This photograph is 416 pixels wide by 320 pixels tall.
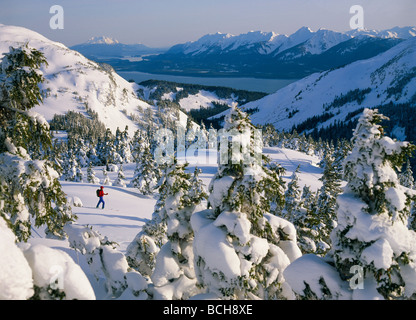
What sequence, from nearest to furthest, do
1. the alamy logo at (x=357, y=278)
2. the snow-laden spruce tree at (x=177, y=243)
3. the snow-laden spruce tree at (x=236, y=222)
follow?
1. the alamy logo at (x=357, y=278)
2. the snow-laden spruce tree at (x=236, y=222)
3. the snow-laden spruce tree at (x=177, y=243)

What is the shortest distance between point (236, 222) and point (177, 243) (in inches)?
110

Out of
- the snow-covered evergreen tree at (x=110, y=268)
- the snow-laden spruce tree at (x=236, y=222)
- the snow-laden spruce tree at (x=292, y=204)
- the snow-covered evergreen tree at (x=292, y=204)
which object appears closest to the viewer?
the snow-laden spruce tree at (x=236, y=222)

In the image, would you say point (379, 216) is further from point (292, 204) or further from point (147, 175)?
point (147, 175)

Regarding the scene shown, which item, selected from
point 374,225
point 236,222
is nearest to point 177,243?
point 236,222

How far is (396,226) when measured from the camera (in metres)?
5.72

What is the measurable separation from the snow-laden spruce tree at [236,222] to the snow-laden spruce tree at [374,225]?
1.80m

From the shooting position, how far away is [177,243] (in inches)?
352

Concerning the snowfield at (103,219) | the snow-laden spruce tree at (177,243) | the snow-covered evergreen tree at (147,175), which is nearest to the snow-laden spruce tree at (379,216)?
the snow-laden spruce tree at (177,243)

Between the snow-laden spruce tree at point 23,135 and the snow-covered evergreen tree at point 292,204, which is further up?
the snow-laden spruce tree at point 23,135

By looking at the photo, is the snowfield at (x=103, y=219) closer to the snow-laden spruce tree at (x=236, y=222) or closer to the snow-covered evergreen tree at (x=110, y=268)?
the snow-covered evergreen tree at (x=110, y=268)

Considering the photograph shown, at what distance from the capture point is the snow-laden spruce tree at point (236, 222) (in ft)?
22.7

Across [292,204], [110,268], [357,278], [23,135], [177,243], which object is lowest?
[292,204]
